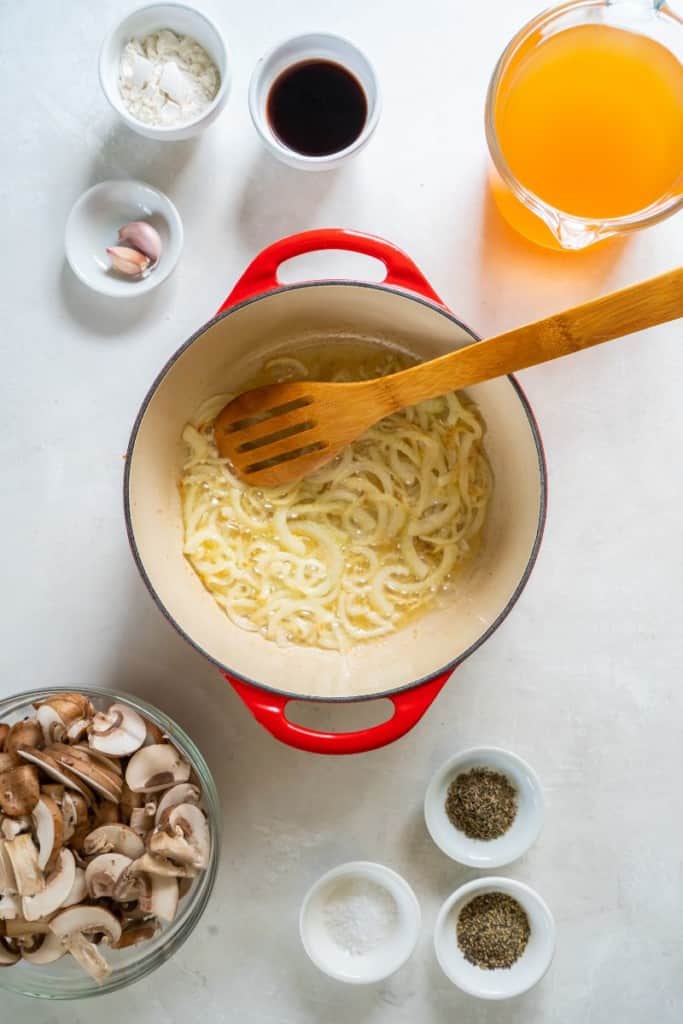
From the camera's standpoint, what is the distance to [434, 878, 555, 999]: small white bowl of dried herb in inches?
73.5

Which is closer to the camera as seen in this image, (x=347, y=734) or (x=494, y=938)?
(x=347, y=734)

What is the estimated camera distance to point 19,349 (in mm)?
1954

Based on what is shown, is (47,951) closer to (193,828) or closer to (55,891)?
(55,891)

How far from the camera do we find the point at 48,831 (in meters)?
1.67

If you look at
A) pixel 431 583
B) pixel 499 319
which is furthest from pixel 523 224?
pixel 431 583

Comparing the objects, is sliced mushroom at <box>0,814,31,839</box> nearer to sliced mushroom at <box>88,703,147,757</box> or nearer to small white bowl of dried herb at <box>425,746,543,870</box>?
sliced mushroom at <box>88,703,147,757</box>

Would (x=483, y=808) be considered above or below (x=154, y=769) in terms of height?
below

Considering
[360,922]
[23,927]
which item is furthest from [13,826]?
[360,922]

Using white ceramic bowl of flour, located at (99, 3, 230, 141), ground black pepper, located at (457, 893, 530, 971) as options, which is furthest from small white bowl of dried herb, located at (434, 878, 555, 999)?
white ceramic bowl of flour, located at (99, 3, 230, 141)

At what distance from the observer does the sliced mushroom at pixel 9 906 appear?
1678mm

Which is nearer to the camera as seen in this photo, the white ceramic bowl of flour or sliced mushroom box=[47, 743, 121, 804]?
sliced mushroom box=[47, 743, 121, 804]

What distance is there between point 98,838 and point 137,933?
0.21m

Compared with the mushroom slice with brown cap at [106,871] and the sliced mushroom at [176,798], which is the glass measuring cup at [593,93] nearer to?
the sliced mushroom at [176,798]

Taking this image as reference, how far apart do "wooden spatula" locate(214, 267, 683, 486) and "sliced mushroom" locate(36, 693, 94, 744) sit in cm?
54
